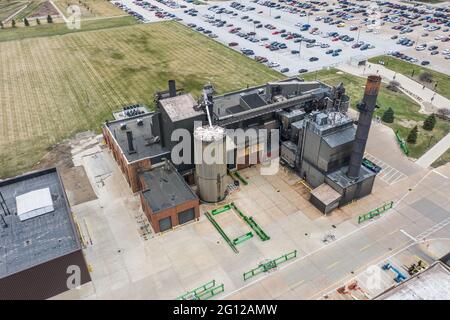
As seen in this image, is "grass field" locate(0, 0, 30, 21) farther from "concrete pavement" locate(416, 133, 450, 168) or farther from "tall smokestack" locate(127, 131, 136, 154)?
"concrete pavement" locate(416, 133, 450, 168)

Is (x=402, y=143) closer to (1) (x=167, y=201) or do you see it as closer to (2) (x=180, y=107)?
(2) (x=180, y=107)

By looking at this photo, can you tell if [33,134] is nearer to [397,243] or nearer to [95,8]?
[397,243]

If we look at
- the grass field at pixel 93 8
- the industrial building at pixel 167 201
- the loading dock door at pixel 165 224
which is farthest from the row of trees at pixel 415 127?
the grass field at pixel 93 8

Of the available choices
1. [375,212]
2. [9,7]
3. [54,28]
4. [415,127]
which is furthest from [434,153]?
[9,7]

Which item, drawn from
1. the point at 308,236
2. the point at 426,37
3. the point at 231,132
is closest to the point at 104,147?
the point at 231,132

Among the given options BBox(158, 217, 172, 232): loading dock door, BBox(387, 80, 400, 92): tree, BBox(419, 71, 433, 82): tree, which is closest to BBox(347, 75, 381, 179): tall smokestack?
BBox(158, 217, 172, 232): loading dock door
